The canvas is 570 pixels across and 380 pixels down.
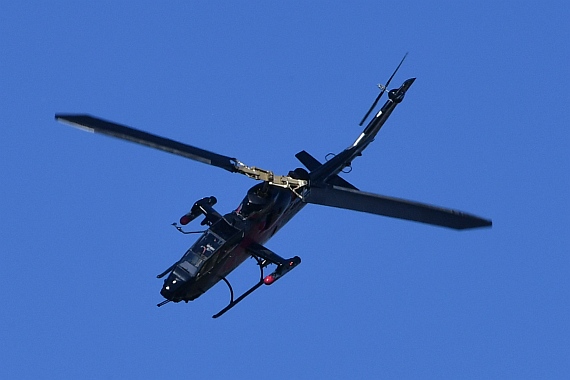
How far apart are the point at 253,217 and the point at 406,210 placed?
11.0 ft

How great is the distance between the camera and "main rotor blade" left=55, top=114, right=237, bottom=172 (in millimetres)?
24484

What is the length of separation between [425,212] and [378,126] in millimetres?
4321

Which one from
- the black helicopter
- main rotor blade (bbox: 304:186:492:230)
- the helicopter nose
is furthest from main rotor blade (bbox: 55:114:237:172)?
main rotor blade (bbox: 304:186:492:230)

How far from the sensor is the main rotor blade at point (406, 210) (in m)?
26.4

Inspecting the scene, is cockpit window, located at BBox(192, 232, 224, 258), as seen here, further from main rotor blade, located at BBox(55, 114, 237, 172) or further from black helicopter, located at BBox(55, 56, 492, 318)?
main rotor blade, located at BBox(55, 114, 237, 172)

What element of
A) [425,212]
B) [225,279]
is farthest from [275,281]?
[425,212]

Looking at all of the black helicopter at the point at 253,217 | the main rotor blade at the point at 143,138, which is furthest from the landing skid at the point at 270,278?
the main rotor blade at the point at 143,138

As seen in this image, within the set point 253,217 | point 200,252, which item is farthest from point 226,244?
point 253,217

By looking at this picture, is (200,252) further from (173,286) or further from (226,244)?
(173,286)

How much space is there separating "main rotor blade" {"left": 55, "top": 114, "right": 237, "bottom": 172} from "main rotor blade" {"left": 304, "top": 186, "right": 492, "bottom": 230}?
2.75 m

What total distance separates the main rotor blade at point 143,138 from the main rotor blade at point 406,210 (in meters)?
2.75

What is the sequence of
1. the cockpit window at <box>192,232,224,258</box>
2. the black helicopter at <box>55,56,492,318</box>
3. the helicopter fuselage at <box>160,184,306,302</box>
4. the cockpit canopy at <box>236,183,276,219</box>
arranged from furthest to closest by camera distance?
the cockpit canopy at <box>236,183,276,219</box> → the cockpit window at <box>192,232,224,258</box> → the helicopter fuselage at <box>160,184,306,302</box> → the black helicopter at <box>55,56,492,318</box>

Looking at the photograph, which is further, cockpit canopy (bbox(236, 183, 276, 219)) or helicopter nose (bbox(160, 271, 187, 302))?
cockpit canopy (bbox(236, 183, 276, 219))

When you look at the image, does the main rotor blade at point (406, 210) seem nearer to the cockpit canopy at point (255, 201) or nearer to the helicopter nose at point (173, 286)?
the cockpit canopy at point (255, 201)
